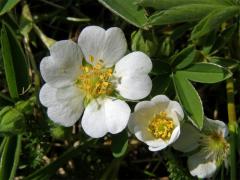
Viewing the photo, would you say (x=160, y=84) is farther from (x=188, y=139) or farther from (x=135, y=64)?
(x=188, y=139)

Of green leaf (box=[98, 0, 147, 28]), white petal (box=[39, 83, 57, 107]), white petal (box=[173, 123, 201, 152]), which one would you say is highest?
green leaf (box=[98, 0, 147, 28])

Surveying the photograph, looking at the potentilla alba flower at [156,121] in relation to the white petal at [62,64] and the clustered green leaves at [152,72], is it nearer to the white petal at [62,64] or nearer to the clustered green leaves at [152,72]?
the clustered green leaves at [152,72]

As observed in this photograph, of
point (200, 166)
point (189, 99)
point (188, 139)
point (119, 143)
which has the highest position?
point (189, 99)

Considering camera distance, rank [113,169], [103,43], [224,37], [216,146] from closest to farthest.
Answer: [103,43], [216,146], [224,37], [113,169]

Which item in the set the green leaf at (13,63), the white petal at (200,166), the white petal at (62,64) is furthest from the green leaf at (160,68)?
the green leaf at (13,63)

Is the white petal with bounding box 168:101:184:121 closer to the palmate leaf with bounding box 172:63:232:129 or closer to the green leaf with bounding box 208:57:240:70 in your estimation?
the palmate leaf with bounding box 172:63:232:129

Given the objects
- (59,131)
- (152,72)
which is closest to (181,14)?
(152,72)

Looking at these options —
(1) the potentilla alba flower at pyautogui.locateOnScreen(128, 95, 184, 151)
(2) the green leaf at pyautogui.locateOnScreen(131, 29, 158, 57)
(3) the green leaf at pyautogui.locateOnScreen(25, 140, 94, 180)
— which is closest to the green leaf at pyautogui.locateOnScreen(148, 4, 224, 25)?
(2) the green leaf at pyautogui.locateOnScreen(131, 29, 158, 57)
